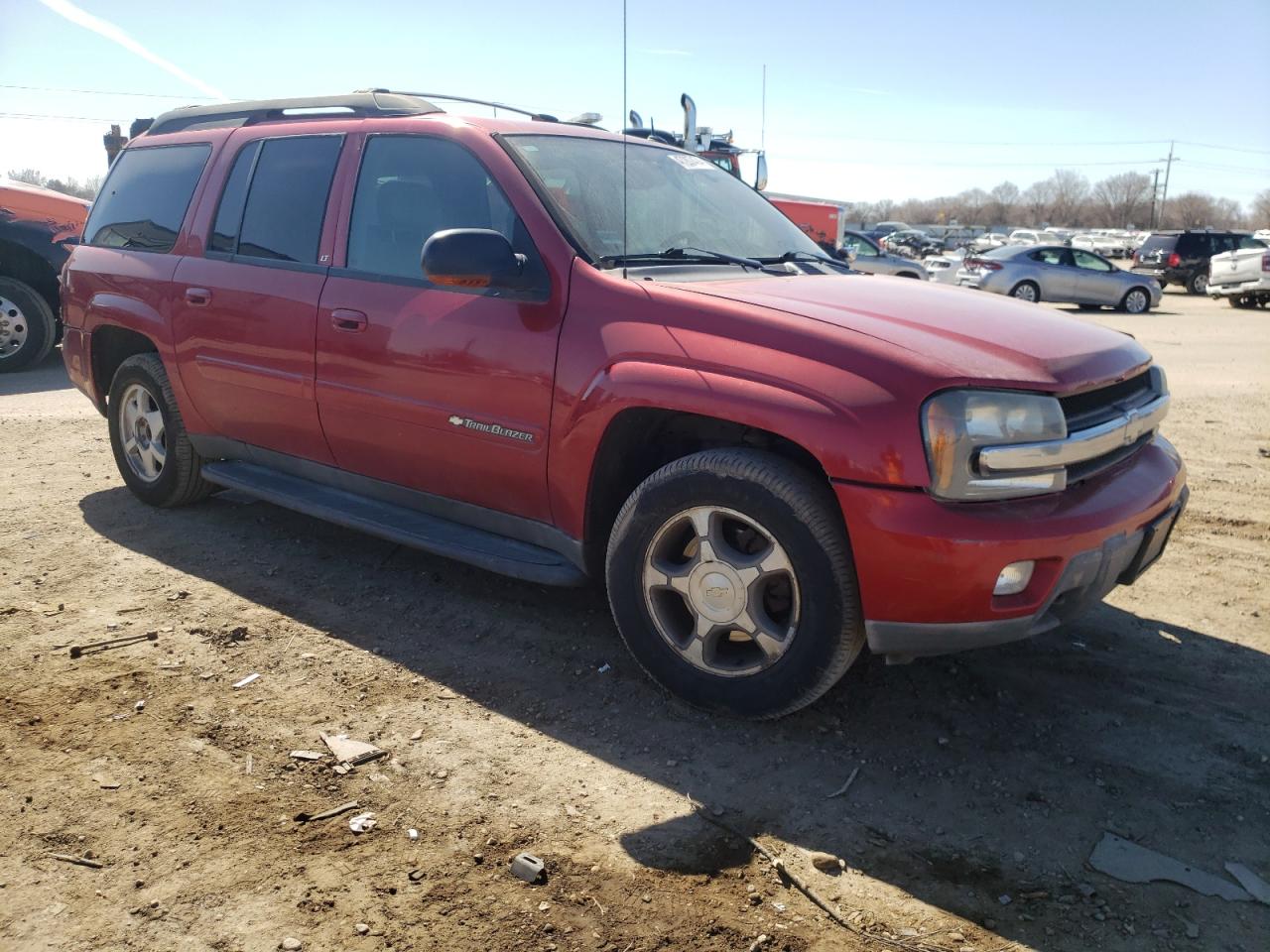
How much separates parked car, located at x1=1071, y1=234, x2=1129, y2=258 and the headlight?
5219 centimetres

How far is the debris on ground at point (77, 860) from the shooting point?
96.6 inches

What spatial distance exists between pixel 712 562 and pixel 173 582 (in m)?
2.50

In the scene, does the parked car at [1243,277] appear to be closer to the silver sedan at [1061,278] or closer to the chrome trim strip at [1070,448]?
the silver sedan at [1061,278]

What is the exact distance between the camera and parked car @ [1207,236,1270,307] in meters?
21.4

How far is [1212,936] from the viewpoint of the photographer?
7.41 feet

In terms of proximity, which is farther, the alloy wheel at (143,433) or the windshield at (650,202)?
the alloy wheel at (143,433)

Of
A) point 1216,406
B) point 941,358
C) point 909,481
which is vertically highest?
point 941,358

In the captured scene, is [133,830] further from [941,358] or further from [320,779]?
[941,358]

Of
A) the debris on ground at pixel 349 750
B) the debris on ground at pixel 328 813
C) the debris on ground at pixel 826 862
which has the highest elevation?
the debris on ground at pixel 328 813

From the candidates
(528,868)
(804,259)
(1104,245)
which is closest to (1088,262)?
(804,259)

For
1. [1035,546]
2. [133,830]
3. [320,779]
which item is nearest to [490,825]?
[320,779]

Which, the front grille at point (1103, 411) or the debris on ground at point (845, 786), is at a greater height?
the front grille at point (1103, 411)

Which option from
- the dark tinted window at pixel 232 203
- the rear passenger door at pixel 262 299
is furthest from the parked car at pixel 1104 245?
the rear passenger door at pixel 262 299

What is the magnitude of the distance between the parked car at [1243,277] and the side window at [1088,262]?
3172 millimetres
